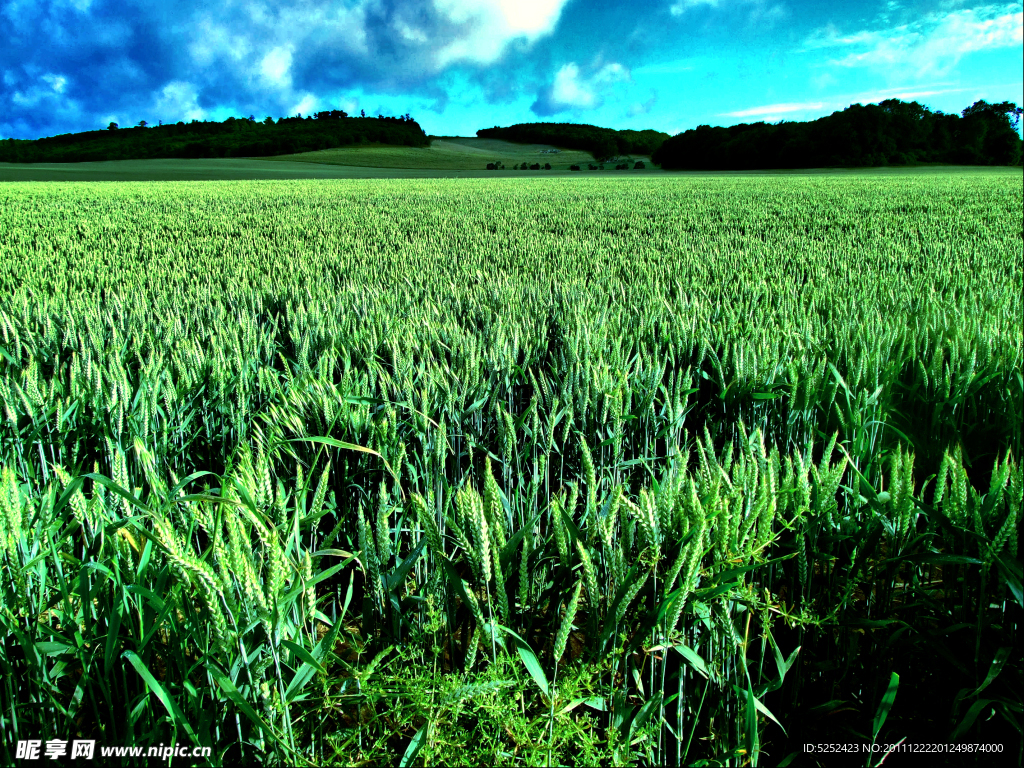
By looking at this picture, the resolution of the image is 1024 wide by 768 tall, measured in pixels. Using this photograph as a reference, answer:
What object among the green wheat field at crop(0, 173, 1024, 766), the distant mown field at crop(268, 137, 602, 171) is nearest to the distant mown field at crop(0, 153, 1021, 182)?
the distant mown field at crop(268, 137, 602, 171)

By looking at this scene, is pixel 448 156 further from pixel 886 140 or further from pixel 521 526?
pixel 521 526

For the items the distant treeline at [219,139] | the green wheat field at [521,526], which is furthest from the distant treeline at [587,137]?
the green wheat field at [521,526]

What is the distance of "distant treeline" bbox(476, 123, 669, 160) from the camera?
61781 mm

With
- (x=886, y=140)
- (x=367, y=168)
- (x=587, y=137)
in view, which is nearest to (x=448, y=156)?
(x=367, y=168)

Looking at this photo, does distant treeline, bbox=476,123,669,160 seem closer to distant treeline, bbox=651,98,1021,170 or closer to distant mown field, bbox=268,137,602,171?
distant mown field, bbox=268,137,602,171

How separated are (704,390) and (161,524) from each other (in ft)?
6.98

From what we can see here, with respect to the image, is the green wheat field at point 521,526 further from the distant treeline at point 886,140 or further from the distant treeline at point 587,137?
the distant treeline at point 587,137

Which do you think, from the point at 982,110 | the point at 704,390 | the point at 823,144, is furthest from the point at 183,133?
the point at 704,390

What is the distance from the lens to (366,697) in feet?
3.30

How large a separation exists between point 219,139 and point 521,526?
65.1 m

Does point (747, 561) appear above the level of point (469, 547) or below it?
below

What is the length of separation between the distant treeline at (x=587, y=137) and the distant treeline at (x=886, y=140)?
14.8 metres

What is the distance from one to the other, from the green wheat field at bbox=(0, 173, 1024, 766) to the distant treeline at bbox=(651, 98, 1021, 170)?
4588 cm

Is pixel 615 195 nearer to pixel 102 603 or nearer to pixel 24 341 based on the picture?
pixel 24 341
